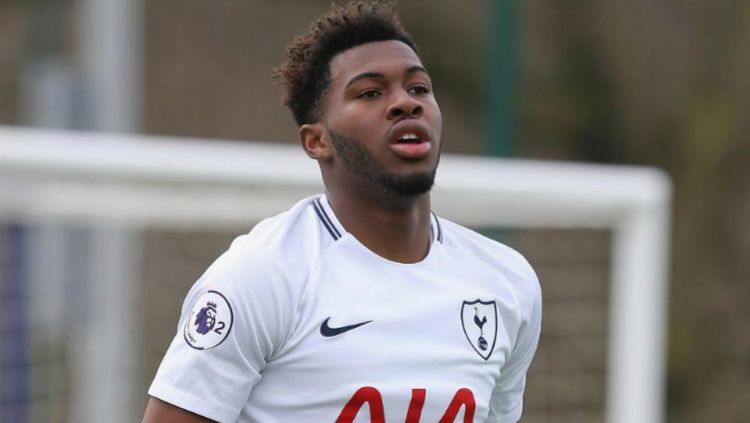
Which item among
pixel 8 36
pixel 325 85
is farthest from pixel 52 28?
pixel 325 85

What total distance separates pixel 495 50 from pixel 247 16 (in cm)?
410

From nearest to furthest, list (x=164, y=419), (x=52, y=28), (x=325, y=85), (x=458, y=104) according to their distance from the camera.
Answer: (x=164, y=419)
(x=325, y=85)
(x=52, y=28)
(x=458, y=104)

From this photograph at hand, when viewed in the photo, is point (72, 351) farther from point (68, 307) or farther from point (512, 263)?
point (512, 263)

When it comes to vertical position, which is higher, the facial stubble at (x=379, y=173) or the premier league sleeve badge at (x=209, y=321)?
the facial stubble at (x=379, y=173)

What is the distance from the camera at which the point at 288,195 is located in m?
6.22

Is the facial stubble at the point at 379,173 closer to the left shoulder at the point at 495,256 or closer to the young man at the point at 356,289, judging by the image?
the young man at the point at 356,289

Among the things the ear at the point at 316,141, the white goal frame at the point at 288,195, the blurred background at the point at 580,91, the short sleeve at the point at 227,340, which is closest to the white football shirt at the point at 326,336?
the short sleeve at the point at 227,340

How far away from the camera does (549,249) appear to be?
713cm

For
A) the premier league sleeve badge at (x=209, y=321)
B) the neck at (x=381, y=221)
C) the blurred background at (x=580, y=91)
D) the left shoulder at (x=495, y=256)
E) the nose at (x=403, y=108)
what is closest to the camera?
the premier league sleeve badge at (x=209, y=321)

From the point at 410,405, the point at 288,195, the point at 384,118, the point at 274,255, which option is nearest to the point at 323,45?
the point at 384,118

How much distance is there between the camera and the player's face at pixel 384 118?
328 cm

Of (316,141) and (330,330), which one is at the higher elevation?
(316,141)

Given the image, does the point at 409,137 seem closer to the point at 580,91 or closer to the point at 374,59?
the point at 374,59

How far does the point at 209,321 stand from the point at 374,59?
2.08 ft
